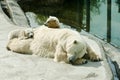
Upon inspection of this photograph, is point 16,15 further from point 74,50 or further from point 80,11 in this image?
point 74,50

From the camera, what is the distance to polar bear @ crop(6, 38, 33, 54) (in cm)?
635

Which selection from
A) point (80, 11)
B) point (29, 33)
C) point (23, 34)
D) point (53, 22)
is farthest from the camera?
point (80, 11)

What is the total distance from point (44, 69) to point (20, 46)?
969 mm

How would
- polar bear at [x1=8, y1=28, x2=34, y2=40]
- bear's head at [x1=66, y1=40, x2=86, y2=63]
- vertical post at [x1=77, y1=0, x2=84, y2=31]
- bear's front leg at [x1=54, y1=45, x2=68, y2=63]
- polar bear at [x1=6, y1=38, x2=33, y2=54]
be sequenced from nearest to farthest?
bear's head at [x1=66, y1=40, x2=86, y2=63] < bear's front leg at [x1=54, y1=45, x2=68, y2=63] < polar bear at [x1=6, y1=38, x2=33, y2=54] < polar bear at [x1=8, y1=28, x2=34, y2=40] < vertical post at [x1=77, y1=0, x2=84, y2=31]

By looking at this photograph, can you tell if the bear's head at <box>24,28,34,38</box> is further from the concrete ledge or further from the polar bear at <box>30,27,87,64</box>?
the concrete ledge

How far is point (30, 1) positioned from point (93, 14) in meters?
2.93

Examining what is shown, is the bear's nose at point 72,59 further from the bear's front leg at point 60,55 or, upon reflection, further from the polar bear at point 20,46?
the polar bear at point 20,46

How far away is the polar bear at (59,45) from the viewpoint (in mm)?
5539

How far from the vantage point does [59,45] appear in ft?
18.9

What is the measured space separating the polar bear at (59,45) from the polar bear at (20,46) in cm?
9

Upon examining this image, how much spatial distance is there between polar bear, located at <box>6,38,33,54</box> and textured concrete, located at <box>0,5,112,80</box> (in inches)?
7.0

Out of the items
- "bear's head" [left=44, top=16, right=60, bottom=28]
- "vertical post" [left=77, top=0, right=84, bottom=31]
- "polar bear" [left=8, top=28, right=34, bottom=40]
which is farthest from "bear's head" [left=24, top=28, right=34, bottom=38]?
"vertical post" [left=77, top=0, right=84, bottom=31]

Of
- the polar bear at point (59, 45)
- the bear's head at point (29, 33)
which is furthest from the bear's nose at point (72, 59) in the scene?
the bear's head at point (29, 33)

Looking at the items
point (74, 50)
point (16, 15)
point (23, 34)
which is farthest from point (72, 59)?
point (16, 15)
